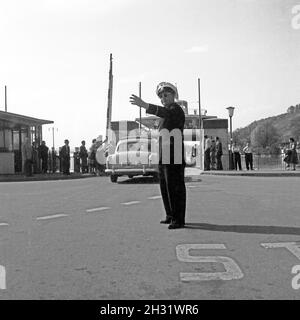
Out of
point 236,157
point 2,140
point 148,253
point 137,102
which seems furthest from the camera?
point 236,157

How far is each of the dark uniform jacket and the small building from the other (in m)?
18.3

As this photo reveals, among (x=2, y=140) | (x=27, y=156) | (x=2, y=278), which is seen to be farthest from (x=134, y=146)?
(x=2, y=278)

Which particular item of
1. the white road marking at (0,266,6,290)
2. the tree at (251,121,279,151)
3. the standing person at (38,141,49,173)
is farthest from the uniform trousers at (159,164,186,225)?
the tree at (251,121,279,151)

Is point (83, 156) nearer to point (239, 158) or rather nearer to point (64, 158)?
point (64, 158)

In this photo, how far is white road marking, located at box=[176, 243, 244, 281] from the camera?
4413 millimetres

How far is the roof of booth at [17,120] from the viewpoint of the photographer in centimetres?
2467

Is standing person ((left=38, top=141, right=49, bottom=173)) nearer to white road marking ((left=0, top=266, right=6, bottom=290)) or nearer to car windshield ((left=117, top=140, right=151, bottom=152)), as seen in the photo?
car windshield ((left=117, top=140, right=151, bottom=152))

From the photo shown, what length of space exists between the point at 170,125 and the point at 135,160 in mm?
9554

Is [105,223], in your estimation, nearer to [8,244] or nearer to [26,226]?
[26,226]

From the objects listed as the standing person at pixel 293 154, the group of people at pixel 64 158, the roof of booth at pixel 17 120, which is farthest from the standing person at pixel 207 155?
the roof of booth at pixel 17 120

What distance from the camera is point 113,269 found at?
4703 millimetres

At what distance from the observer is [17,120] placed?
25.7 meters
